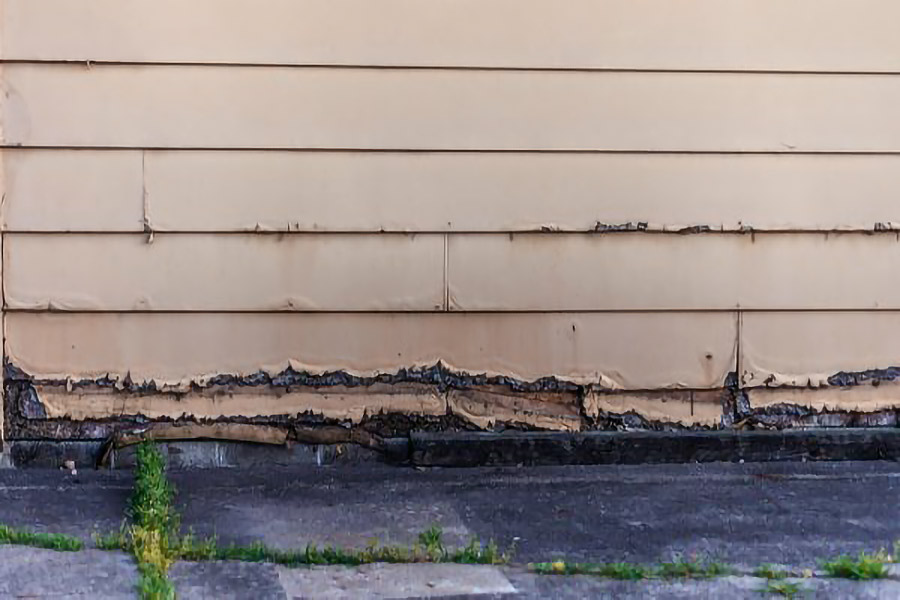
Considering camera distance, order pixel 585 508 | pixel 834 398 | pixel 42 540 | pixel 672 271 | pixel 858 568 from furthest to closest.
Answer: pixel 834 398
pixel 672 271
pixel 585 508
pixel 42 540
pixel 858 568

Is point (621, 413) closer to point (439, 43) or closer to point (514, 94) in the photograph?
point (514, 94)

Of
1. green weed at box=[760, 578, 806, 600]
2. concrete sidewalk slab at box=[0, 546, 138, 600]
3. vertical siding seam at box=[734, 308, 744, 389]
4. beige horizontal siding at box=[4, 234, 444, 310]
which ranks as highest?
beige horizontal siding at box=[4, 234, 444, 310]

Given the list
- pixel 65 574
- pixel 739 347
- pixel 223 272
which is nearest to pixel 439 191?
pixel 223 272

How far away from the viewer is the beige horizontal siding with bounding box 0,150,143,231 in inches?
180

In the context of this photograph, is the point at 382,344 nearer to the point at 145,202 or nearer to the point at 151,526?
the point at 145,202

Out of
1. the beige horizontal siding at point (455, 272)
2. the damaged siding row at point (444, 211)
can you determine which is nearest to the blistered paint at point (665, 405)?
the damaged siding row at point (444, 211)

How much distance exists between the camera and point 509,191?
4.73 metres

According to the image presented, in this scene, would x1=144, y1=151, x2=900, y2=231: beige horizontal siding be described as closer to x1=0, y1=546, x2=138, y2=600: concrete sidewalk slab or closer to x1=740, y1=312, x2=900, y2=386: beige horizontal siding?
x1=740, y1=312, x2=900, y2=386: beige horizontal siding

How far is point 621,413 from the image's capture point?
16.1 ft

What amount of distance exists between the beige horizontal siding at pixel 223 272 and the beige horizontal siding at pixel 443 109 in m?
0.43

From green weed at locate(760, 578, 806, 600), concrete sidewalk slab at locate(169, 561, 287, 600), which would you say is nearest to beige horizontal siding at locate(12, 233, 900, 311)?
concrete sidewalk slab at locate(169, 561, 287, 600)

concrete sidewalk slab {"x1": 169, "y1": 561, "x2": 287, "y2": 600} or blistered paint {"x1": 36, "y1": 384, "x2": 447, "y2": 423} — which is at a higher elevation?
blistered paint {"x1": 36, "y1": 384, "x2": 447, "y2": 423}

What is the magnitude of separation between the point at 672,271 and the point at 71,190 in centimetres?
272

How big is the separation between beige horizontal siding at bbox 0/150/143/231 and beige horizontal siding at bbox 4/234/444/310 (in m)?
0.07
